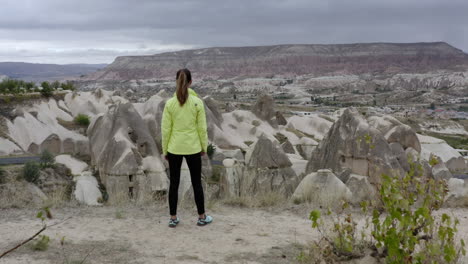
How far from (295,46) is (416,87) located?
6282 cm

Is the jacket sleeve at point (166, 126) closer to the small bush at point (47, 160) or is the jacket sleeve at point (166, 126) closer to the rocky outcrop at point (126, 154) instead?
the rocky outcrop at point (126, 154)

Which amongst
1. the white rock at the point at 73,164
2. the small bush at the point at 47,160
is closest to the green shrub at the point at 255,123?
the white rock at the point at 73,164

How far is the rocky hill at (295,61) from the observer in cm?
15225

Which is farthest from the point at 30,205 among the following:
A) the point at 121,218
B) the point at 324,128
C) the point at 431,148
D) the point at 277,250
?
the point at 324,128

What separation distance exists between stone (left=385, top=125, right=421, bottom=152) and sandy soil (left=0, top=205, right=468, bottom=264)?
9654 millimetres

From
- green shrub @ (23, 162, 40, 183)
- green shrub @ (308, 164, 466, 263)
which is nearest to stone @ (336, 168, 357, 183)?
green shrub @ (308, 164, 466, 263)

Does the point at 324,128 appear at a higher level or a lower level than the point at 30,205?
lower

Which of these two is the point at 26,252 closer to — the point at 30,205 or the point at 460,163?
the point at 30,205

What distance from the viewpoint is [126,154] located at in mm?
14172

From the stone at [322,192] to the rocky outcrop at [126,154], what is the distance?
667cm

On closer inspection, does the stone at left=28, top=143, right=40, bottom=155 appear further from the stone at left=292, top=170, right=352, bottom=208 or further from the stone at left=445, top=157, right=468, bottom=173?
the stone at left=445, top=157, right=468, bottom=173

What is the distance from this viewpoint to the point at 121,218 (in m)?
5.18

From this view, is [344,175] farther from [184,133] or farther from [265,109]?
[265,109]

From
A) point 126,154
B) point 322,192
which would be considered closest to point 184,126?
point 322,192
